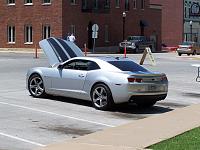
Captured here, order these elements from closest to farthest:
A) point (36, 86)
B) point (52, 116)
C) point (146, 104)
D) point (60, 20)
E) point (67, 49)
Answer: point (52, 116)
point (146, 104)
point (36, 86)
point (67, 49)
point (60, 20)

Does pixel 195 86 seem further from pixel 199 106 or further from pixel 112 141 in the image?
pixel 112 141

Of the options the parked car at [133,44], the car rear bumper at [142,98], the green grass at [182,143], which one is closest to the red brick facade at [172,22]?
the parked car at [133,44]

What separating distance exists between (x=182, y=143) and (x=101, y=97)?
4.64 meters

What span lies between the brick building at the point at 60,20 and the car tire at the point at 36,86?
38.0 m

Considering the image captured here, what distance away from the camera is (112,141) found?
9625 millimetres

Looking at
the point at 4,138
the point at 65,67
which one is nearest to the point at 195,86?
the point at 65,67

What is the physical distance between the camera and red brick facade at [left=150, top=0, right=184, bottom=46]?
3177 inches

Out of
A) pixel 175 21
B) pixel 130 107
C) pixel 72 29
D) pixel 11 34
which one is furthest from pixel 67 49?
pixel 175 21

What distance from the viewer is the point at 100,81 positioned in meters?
13.7

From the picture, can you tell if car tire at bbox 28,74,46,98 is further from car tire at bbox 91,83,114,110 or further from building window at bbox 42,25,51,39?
building window at bbox 42,25,51,39

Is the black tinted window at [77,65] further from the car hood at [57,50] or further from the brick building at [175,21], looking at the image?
the brick building at [175,21]

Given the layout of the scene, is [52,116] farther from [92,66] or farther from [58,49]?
[58,49]

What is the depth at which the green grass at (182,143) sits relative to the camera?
8.92m

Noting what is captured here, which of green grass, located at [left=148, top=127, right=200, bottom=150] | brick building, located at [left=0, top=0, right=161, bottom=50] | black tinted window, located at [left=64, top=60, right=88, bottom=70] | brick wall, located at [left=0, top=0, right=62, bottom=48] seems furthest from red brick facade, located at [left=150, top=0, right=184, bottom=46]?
green grass, located at [left=148, top=127, right=200, bottom=150]
